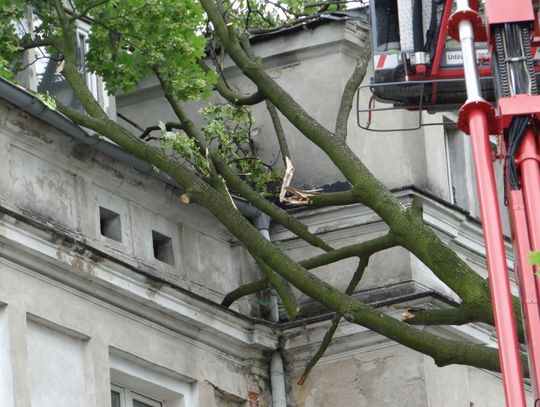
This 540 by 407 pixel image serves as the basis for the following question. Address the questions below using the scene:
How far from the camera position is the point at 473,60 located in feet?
54.5

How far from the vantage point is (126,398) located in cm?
2331

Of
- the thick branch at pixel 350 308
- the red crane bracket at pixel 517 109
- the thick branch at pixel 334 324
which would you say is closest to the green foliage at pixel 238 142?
the thick branch at pixel 334 324

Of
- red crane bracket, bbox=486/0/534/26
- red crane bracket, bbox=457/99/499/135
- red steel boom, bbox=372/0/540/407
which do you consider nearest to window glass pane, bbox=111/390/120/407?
red steel boom, bbox=372/0/540/407

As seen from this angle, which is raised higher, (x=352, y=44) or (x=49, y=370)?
(x=352, y=44)

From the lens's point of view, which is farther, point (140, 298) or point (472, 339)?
point (472, 339)

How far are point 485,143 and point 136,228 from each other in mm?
8348

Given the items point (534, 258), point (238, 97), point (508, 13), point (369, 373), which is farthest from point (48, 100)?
point (534, 258)

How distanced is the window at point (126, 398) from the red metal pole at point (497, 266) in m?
7.78

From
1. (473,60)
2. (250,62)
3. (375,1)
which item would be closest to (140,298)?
(250,62)

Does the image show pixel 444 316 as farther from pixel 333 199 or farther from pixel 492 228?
pixel 492 228

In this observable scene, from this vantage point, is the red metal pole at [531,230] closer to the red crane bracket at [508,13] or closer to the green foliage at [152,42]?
the red crane bracket at [508,13]

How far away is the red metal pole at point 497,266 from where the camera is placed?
15.1 meters

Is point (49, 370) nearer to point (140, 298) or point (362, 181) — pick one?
point (140, 298)

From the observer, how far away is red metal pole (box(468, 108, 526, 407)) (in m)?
15.1
